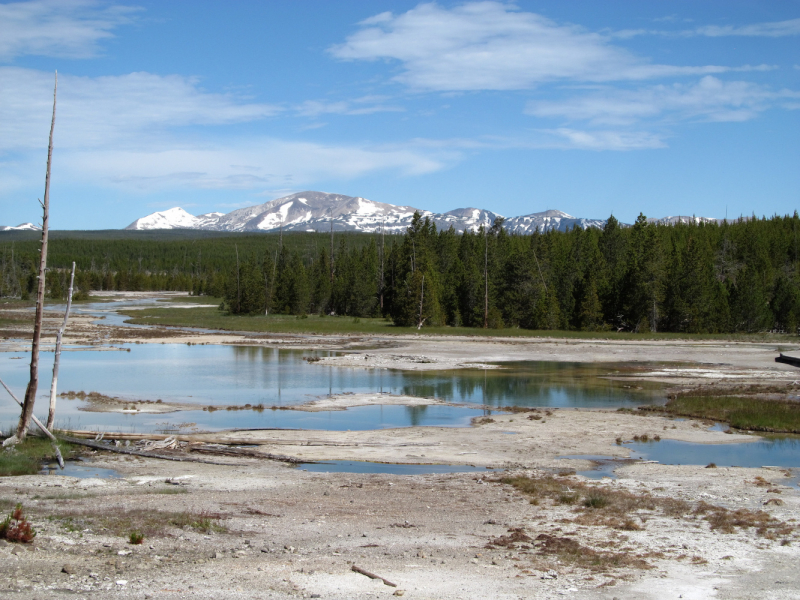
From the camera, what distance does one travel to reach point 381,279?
97438 millimetres

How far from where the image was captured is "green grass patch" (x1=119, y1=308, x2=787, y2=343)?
6925 centimetres

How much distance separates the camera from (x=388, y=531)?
12211mm

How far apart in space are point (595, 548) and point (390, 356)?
122 feet

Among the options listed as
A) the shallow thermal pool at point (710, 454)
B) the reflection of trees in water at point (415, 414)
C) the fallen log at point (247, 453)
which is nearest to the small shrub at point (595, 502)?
the shallow thermal pool at point (710, 454)

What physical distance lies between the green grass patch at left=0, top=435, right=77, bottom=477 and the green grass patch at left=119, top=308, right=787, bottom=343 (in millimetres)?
52059

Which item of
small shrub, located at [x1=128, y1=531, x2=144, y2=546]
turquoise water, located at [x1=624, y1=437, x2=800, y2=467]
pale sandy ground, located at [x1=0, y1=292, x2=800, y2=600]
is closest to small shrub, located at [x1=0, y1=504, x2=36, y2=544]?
pale sandy ground, located at [x1=0, y1=292, x2=800, y2=600]

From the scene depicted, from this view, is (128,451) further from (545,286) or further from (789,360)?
(545,286)

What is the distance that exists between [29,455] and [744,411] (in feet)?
76.5

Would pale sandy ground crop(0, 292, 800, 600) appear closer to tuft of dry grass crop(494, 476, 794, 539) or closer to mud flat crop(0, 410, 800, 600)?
mud flat crop(0, 410, 800, 600)

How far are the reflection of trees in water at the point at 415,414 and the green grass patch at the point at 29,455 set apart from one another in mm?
10870

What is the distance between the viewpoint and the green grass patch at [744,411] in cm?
2492

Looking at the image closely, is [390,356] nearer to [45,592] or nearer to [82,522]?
[82,522]

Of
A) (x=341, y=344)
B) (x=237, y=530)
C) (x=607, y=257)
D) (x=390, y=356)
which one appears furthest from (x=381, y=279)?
(x=237, y=530)

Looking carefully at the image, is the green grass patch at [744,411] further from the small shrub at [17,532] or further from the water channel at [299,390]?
the small shrub at [17,532]
